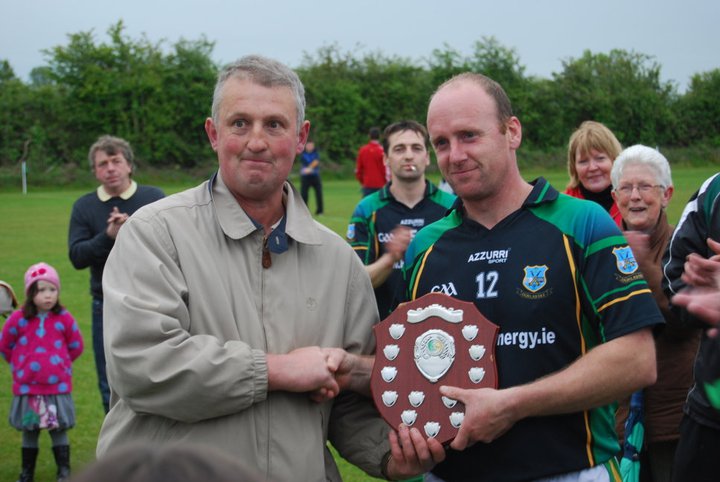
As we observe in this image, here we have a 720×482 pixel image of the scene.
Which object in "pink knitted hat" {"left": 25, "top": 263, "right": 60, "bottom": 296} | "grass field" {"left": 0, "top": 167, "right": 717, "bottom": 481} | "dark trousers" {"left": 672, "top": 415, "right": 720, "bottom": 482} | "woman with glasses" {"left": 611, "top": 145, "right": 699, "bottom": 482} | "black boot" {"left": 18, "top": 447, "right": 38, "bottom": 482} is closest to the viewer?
"dark trousers" {"left": 672, "top": 415, "right": 720, "bottom": 482}

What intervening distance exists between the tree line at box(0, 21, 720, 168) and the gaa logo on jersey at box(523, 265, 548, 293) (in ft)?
144

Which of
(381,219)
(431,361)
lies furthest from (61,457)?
(431,361)

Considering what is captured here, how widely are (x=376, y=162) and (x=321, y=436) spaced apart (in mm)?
20082

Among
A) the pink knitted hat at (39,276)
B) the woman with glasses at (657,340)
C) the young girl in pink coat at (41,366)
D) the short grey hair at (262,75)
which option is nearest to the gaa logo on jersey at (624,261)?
the short grey hair at (262,75)

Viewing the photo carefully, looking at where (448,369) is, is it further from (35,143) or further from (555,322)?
(35,143)

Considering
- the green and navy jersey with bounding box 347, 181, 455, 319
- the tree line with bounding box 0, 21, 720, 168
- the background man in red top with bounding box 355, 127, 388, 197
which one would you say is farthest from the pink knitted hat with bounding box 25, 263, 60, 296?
the tree line with bounding box 0, 21, 720, 168

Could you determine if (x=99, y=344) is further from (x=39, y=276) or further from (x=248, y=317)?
(x=248, y=317)

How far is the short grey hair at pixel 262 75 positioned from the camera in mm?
2967

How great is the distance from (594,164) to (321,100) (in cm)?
4522

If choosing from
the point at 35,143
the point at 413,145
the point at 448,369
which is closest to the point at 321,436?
the point at 448,369

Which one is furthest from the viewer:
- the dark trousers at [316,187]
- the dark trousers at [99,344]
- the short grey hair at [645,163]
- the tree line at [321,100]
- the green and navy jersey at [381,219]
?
the tree line at [321,100]

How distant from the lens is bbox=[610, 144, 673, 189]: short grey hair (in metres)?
4.61

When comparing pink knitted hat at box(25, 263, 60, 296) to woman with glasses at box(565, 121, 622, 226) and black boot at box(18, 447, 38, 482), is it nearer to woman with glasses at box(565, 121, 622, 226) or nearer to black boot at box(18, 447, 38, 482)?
black boot at box(18, 447, 38, 482)

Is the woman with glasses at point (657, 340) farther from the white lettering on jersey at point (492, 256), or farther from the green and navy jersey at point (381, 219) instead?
the green and navy jersey at point (381, 219)
